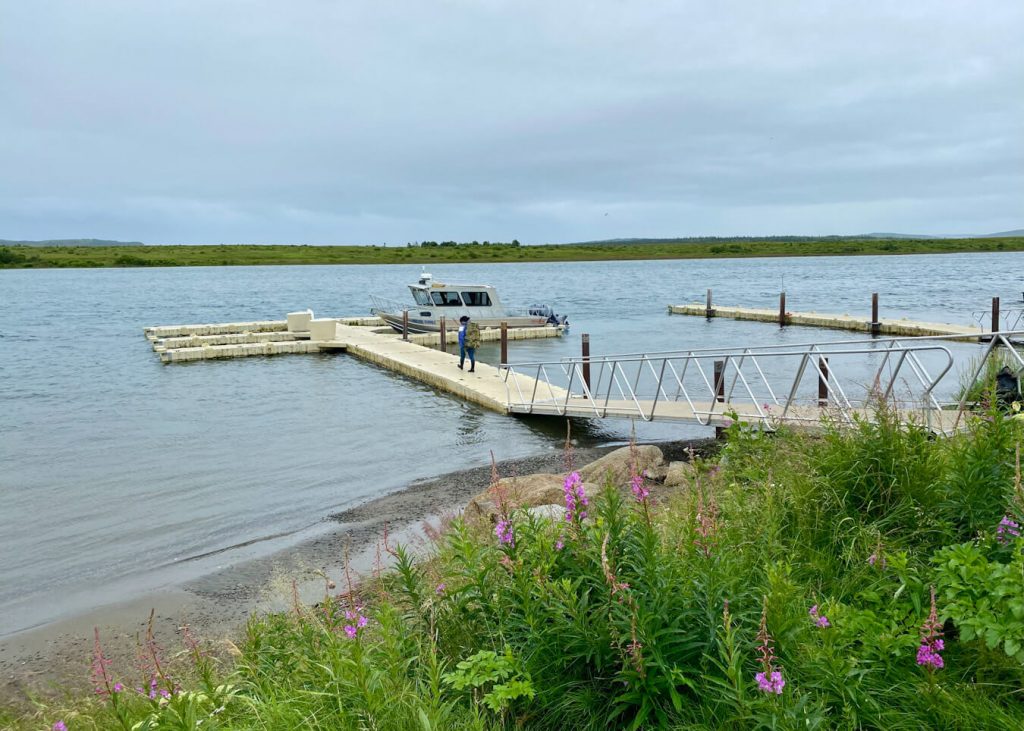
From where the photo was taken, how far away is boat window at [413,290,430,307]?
34.1 m

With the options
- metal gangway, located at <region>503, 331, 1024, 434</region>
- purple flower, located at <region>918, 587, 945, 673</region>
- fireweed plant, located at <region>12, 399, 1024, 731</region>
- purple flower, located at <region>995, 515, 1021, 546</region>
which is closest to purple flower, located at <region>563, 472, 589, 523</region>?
fireweed plant, located at <region>12, 399, 1024, 731</region>

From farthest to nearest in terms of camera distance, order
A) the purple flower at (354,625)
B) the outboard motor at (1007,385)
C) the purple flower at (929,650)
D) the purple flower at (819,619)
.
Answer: the outboard motor at (1007,385)
the purple flower at (354,625)
the purple flower at (819,619)
the purple flower at (929,650)

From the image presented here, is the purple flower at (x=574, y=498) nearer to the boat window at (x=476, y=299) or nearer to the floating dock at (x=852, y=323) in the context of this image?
the floating dock at (x=852, y=323)

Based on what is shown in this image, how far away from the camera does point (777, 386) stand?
20766mm

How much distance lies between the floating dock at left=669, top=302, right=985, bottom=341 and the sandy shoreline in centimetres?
2253

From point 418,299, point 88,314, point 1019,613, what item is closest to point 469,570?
point 1019,613

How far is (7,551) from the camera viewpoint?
966 cm

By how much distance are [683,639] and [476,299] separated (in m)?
32.4

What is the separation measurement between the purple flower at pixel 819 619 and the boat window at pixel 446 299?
3128cm

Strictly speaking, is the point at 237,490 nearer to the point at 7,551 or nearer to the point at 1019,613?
the point at 7,551

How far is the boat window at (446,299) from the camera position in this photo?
34.1 meters

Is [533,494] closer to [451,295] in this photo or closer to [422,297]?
[451,295]

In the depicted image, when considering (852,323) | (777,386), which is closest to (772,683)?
(777,386)

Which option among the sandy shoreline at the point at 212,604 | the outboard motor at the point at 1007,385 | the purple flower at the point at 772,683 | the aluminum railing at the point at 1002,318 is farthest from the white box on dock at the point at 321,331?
the purple flower at the point at 772,683
